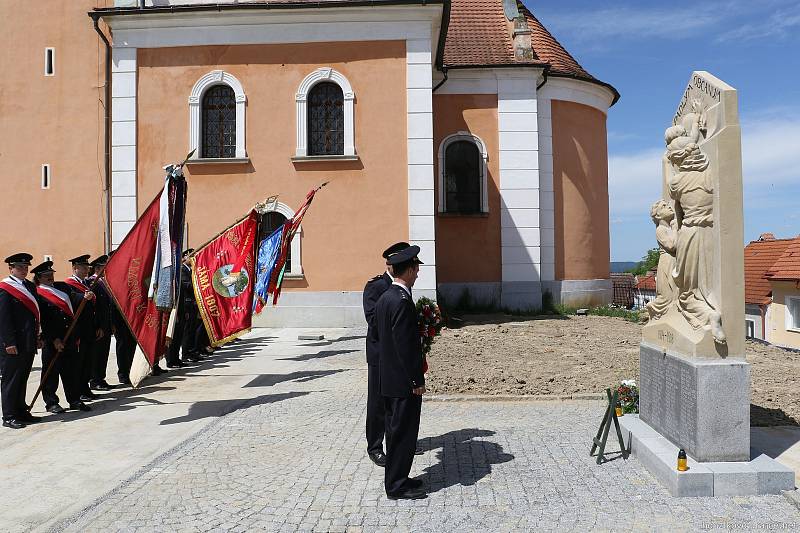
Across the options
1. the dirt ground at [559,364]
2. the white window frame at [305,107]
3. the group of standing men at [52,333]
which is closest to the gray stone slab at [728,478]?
the dirt ground at [559,364]

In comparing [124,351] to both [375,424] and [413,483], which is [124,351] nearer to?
[375,424]

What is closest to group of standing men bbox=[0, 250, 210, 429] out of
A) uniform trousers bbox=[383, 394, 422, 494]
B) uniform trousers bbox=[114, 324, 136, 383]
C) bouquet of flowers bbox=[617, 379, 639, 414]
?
uniform trousers bbox=[114, 324, 136, 383]

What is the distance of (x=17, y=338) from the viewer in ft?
24.2

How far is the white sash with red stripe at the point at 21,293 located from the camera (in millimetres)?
7395

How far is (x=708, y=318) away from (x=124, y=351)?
338 inches

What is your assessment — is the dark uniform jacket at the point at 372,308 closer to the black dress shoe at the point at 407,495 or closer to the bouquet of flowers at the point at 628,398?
the black dress shoe at the point at 407,495

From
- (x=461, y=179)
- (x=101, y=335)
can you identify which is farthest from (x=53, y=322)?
(x=461, y=179)

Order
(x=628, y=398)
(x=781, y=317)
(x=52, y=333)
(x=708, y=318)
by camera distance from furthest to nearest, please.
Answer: (x=781, y=317) < (x=52, y=333) < (x=628, y=398) < (x=708, y=318)

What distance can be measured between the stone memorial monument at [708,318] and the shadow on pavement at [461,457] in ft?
4.31

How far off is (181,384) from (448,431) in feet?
16.5

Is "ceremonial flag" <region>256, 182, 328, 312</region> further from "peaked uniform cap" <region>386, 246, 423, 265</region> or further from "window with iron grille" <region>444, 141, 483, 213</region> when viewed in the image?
"window with iron grille" <region>444, 141, 483, 213</region>

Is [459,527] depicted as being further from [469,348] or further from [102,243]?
[102,243]

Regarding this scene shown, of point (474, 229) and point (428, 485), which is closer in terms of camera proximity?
point (428, 485)

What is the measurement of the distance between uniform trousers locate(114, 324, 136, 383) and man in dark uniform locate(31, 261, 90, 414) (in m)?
1.88
